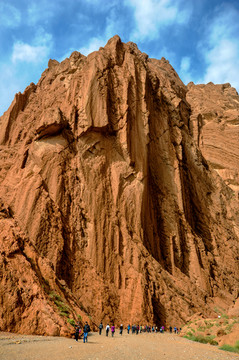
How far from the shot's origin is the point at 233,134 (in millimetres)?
50000

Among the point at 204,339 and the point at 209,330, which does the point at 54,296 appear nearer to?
the point at 204,339

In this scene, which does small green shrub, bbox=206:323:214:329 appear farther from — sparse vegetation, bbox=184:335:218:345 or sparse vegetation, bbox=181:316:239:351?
sparse vegetation, bbox=184:335:218:345

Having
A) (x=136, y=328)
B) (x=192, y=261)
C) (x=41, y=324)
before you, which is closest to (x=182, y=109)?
(x=192, y=261)

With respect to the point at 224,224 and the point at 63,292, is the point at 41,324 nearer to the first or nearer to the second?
the point at 63,292

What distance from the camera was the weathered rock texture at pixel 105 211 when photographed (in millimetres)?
14031

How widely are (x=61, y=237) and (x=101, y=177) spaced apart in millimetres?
6332

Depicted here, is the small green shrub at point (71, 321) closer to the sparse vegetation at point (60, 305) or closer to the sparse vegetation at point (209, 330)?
the sparse vegetation at point (60, 305)

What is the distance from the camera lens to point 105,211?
78.8ft

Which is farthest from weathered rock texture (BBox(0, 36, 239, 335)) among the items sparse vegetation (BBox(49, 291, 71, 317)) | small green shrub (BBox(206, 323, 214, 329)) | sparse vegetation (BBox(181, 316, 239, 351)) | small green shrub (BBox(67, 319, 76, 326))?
small green shrub (BBox(206, 323, 214, 329))

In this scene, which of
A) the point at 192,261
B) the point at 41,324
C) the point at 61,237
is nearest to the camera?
the point at 41,324

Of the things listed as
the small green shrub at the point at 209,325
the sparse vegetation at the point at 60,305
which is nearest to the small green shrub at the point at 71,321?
the sparse vegetation at the point at 60,305

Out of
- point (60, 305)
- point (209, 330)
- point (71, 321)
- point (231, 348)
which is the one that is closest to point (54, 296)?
point (60, 305)

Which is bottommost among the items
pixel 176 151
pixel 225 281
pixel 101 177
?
→ pixel 225 281

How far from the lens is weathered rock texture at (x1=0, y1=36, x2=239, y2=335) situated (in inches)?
552
